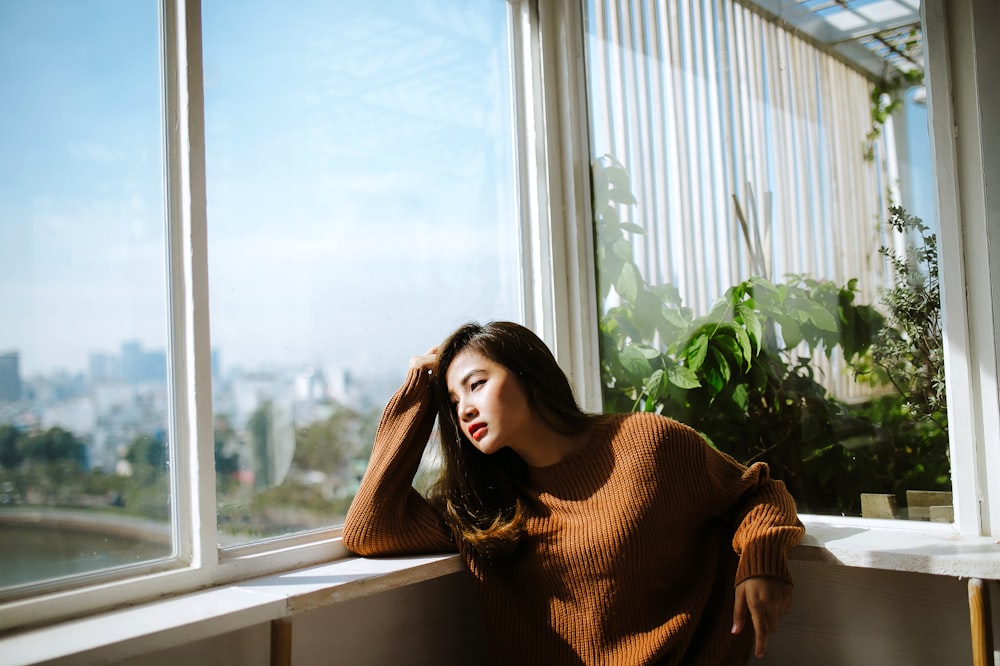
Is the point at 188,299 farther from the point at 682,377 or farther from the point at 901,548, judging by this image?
the point at 901,548

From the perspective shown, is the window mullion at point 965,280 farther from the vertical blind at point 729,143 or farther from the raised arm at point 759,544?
the raised arm at point 759,544

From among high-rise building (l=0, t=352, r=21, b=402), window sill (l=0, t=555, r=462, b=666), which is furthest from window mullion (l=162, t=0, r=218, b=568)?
high-rise building (l=0, t=352, r=21, b=402)

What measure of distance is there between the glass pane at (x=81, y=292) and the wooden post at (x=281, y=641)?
0.24 metres

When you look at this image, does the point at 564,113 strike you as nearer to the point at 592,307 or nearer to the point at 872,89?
the point at 592,307

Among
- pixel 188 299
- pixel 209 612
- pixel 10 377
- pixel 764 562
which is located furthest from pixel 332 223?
pixel 764 562

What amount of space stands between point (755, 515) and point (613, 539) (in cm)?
26

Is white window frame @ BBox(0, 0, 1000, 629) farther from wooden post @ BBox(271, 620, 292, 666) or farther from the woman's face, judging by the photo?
the woman's face

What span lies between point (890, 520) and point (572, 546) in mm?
661

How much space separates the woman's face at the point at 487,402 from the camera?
163cm

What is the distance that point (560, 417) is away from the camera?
1.71m

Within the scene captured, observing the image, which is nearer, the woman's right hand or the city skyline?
the city skyline

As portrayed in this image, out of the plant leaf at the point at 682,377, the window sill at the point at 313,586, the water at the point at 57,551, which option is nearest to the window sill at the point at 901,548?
the window sill at the point at 313,586

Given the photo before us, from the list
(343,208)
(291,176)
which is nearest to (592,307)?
(343,208)

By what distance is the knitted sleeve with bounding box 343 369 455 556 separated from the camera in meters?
1.62
